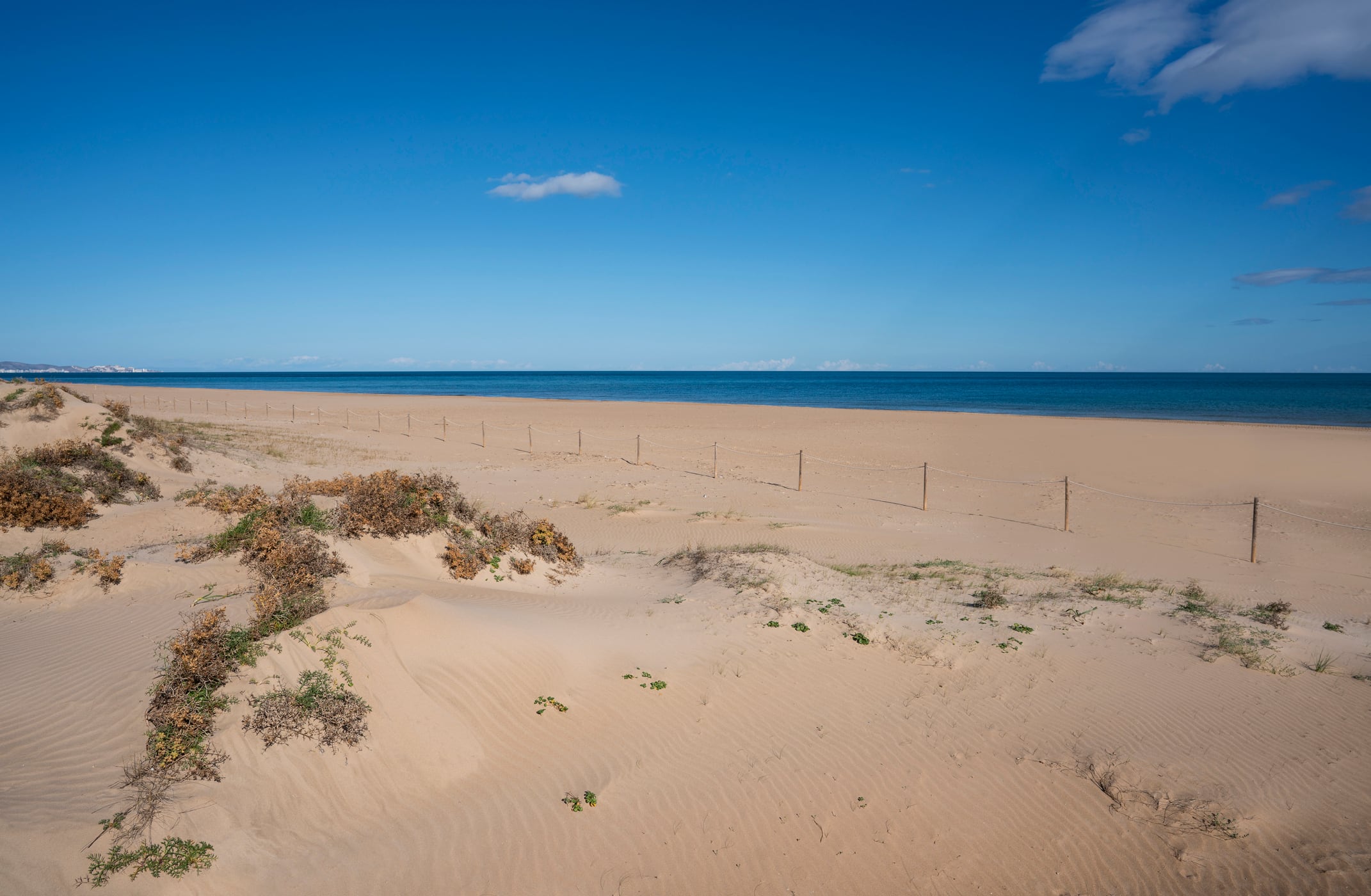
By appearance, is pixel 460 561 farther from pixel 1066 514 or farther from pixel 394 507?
pixel 1066 514

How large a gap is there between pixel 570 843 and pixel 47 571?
7026 millimetres

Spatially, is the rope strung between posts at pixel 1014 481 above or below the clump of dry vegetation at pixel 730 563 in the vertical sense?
above

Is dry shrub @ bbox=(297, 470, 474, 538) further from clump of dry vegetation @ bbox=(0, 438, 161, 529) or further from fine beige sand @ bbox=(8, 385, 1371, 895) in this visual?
clump of dry vegetation @ bbox=(0, 438, 161, 529)

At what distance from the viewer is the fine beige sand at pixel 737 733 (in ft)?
15.7

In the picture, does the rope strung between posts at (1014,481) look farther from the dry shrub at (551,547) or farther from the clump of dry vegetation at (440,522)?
the clump of dry vegetation at (440,522)

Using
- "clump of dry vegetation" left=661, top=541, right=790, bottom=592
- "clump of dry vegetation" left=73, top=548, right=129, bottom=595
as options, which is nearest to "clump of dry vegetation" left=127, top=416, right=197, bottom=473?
"clump of dry vegetation" left=73, top=548, right=129, bottom=595

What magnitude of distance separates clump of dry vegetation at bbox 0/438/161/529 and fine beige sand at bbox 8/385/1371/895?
517 mm

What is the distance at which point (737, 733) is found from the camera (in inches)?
253

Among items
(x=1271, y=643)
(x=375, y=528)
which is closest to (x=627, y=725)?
(x=375, y=528)

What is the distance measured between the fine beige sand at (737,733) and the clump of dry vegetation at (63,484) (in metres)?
0.52

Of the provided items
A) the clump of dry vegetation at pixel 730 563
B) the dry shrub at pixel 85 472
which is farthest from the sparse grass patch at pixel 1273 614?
the dry shrub at pixel 85 472

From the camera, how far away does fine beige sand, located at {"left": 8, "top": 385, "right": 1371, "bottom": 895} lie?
15.7 ft

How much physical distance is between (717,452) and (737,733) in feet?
69.0

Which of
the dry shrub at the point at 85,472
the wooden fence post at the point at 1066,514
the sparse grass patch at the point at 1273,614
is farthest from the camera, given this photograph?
the wooden fence post at the point at 1066,514
